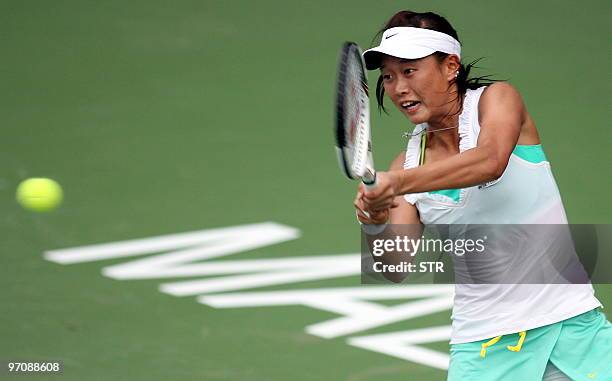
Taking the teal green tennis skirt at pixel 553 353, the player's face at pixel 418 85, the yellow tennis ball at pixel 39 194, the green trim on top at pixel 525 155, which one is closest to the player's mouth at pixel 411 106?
the player's face at pixel 418 85

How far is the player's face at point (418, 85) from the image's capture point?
370cm

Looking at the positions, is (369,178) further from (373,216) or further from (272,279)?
(272,279)

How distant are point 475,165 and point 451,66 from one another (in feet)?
1.82

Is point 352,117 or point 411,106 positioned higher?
point 411,106

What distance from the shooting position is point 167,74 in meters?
7.22

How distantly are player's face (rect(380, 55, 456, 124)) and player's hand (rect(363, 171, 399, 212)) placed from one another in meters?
0.49

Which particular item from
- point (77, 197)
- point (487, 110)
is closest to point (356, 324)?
point (77, 197)

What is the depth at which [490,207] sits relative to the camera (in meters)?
3.79

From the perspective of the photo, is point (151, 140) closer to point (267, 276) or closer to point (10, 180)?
point (10, 180)

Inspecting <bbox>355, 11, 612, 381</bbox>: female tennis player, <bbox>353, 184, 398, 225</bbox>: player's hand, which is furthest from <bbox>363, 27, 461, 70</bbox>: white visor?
<bbox>353, 184, 398, 225</bbox>: player's hand

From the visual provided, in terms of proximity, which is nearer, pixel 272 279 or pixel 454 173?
pixel 454 173

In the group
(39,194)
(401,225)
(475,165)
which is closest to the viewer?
(475,165)

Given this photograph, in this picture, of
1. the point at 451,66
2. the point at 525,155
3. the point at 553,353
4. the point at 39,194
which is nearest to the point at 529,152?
the point at 525,155

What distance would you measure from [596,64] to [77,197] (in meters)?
3.06
